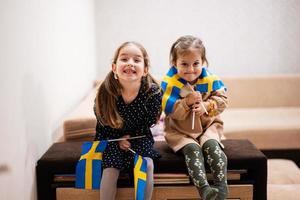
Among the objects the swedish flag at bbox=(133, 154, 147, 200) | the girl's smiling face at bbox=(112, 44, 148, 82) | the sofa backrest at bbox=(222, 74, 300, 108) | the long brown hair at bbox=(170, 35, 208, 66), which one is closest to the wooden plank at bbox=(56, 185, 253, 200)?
the swedish flag at bbox=(133, 154, 147, 200)

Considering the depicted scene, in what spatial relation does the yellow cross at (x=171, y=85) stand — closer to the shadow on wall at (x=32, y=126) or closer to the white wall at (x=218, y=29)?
the shadow on wall at (x=32, y=126)

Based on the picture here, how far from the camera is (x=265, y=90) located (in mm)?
3408

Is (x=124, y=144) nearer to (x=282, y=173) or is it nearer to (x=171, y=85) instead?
(x=171, y=85)

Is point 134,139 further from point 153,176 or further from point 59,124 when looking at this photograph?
point 59,124

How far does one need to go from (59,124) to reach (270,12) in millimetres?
2210

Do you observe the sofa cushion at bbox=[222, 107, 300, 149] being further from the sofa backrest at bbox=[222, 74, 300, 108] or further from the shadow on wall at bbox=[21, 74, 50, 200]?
the shadow on wall at bbox=[21, 74, 50, 200]

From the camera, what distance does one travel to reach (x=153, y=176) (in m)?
1.83

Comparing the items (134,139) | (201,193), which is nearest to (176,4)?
(134,139)

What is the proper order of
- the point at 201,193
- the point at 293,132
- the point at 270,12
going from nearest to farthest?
the point at 201,193 → the point at 293,132 → the point at 270,12

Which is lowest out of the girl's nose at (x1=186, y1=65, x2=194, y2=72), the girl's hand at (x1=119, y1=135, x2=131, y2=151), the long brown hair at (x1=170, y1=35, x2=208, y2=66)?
the girl's hand at (x1=119, y1=135, x2=131, y2=151)

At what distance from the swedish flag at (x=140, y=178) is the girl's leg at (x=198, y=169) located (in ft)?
0.63

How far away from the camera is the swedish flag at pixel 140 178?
1721 millimetres

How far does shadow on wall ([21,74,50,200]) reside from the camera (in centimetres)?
174

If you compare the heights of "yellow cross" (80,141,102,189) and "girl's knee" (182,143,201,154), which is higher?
"girl's knee" (182,143,201,154)
